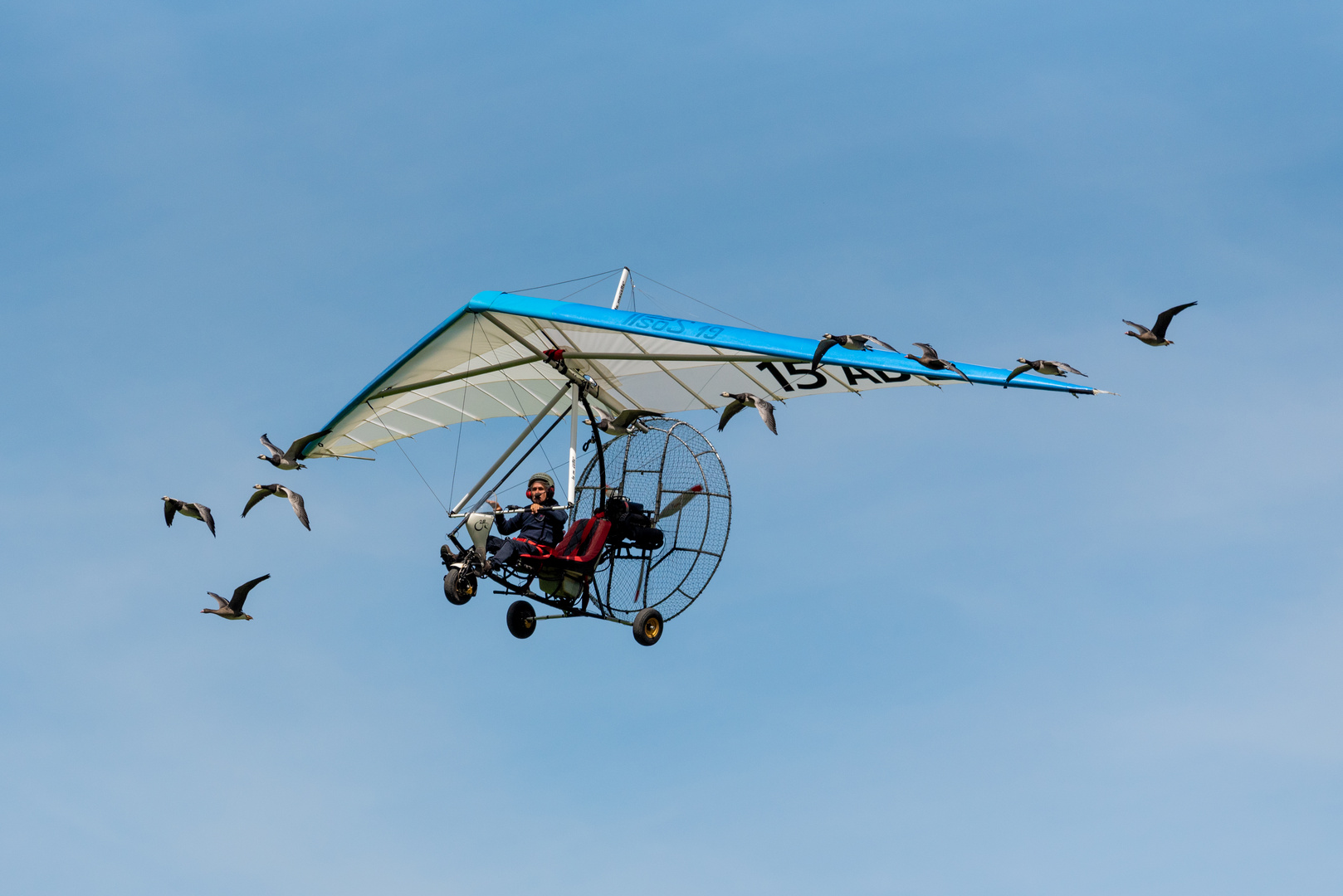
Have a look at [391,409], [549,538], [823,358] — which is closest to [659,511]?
[549,538]

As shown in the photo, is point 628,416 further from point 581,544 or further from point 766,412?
point 766,412

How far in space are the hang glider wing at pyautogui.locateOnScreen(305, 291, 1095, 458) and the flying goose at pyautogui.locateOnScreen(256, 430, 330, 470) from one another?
9.9 inches

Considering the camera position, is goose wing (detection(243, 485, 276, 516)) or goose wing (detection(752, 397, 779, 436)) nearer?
goose wing (detection(752, 397, 779, 436))

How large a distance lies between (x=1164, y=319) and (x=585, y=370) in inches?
287

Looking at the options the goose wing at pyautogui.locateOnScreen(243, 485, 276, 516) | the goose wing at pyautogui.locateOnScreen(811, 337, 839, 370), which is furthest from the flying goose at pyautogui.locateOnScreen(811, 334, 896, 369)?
the goose wing at pyautogui.locateOnScreen(243, 485, 276, 516)

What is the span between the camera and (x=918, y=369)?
18.4 meters

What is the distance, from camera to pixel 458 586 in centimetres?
1875

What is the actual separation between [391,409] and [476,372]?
2696 mm

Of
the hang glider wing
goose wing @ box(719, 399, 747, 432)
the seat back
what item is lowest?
the seat back

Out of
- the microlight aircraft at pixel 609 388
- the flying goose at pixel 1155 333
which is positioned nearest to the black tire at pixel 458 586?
the microlight aircraft at pixel 609 388

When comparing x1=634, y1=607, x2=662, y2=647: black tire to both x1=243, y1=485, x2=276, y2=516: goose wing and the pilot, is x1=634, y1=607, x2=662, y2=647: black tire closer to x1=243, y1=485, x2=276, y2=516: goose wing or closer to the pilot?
the pilot

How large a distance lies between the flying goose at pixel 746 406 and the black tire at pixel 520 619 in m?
3.34

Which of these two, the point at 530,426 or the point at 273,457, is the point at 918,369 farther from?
the point at 273,457

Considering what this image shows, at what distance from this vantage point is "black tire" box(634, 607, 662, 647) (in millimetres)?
19547
